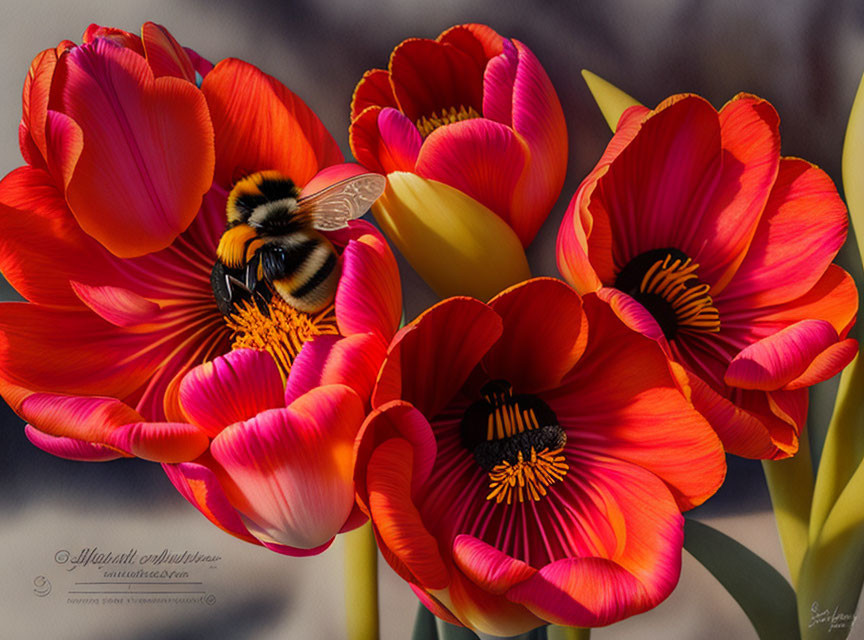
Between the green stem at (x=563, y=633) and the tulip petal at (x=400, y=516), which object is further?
the green stem at (x=563, y=633)

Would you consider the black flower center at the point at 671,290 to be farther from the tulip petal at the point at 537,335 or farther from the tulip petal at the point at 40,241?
the tulip petal at the point at 40,241

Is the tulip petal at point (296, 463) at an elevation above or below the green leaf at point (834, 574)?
above

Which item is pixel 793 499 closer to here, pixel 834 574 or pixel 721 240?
pixel 834 574

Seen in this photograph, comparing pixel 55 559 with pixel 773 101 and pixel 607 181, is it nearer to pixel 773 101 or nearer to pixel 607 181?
pixel 607 181

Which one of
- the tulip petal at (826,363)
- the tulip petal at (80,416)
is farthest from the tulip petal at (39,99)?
the tulip petal at (826,363)

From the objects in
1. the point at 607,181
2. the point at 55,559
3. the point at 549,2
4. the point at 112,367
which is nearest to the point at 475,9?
the point at 549,2

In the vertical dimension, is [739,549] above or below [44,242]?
below

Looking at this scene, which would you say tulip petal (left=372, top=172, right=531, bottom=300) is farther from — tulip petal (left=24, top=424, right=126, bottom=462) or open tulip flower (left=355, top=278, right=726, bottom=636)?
tulip petal (left=24, top=424, right=126, bottom=462)
